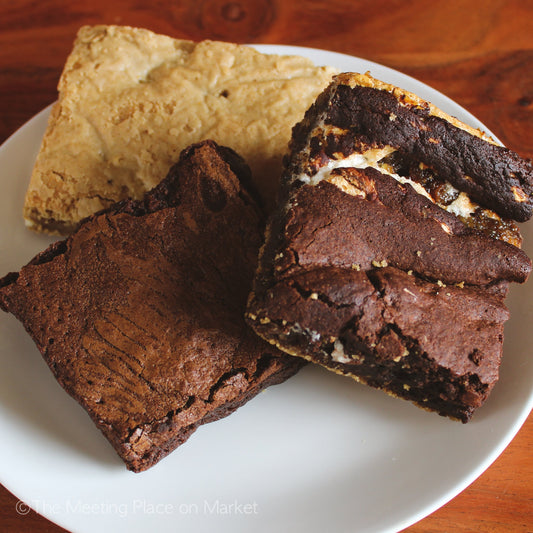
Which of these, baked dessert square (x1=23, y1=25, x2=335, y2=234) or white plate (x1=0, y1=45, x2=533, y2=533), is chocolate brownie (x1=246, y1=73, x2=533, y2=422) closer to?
white plate (x1=0, y1=45, x2=533, y2=533)

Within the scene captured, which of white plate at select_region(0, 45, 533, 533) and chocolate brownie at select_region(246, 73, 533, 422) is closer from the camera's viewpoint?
chocolate brownie at select_region(246, 73, 533, 422)

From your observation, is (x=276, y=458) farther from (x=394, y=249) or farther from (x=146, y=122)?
(x=146, y=122)

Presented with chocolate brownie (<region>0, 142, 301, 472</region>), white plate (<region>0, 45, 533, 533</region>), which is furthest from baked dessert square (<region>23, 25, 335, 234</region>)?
white plate (<region>0, 45, 533, 533</region>)

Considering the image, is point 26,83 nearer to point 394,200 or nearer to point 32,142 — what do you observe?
point 32,142

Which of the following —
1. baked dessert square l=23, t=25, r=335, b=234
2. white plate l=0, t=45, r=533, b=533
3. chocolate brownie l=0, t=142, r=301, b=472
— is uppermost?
baked dessert square l=23, t=25, r=335, b=234

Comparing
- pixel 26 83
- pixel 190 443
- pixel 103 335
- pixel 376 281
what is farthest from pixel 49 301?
pixel 26 83

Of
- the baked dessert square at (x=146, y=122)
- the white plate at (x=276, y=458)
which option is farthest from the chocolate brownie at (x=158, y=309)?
the baked dessert square at (x=146, y=122)

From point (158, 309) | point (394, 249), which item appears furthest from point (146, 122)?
point (394, 249)
